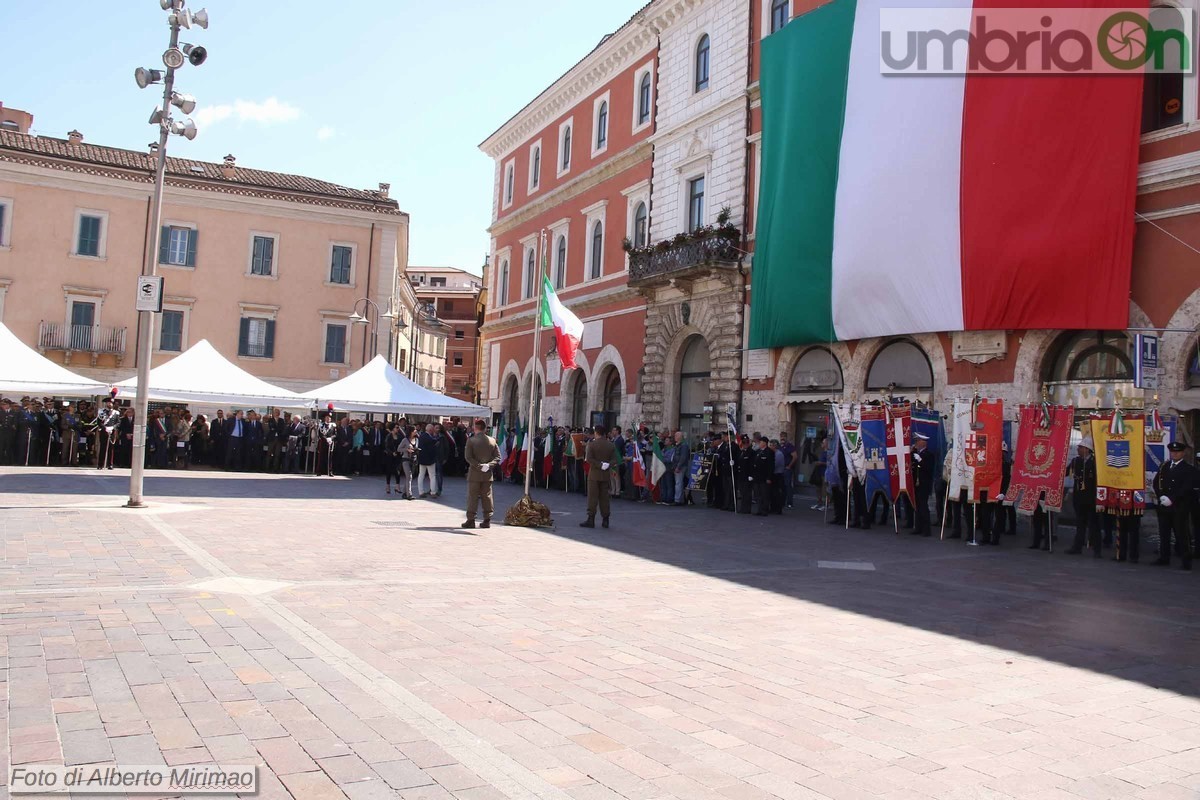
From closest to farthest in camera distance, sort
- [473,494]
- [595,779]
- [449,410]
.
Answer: [595,779]
[473,494]
[449,410]

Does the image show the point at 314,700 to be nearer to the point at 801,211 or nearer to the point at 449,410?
the point at 801,211

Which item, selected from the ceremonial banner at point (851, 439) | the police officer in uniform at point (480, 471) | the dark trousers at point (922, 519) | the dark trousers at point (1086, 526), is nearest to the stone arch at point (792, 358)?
the ceremonial banner at point (851, 439)

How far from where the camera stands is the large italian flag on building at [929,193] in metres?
16.4

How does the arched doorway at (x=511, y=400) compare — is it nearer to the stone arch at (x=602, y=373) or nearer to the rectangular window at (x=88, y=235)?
the stone arch at (x=602, y=373)

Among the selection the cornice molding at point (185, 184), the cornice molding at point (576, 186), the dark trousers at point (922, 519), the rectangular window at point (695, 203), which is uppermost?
the cornice molding at point (185, 184)

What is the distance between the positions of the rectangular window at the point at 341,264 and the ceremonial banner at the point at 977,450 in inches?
1382

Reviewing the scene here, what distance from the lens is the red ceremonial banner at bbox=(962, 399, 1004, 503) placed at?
15609 mm

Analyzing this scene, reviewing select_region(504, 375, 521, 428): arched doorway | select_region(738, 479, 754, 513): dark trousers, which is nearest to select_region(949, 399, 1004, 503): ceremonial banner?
select_region(738, 479, 754, 513): dark trousers

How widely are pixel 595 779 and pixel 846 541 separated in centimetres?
1194

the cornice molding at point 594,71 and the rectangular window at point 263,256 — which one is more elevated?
the cornice molding at point 594,71

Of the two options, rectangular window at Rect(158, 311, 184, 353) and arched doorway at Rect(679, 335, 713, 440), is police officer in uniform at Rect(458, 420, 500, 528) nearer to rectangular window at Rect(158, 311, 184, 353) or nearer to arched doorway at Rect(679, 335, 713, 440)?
arched doorway at Rect(679, 335, 713, 440)

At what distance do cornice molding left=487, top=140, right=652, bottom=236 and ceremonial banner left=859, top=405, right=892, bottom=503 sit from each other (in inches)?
625

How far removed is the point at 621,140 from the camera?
107ft

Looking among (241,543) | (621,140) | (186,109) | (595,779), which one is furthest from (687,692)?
(621,140)
